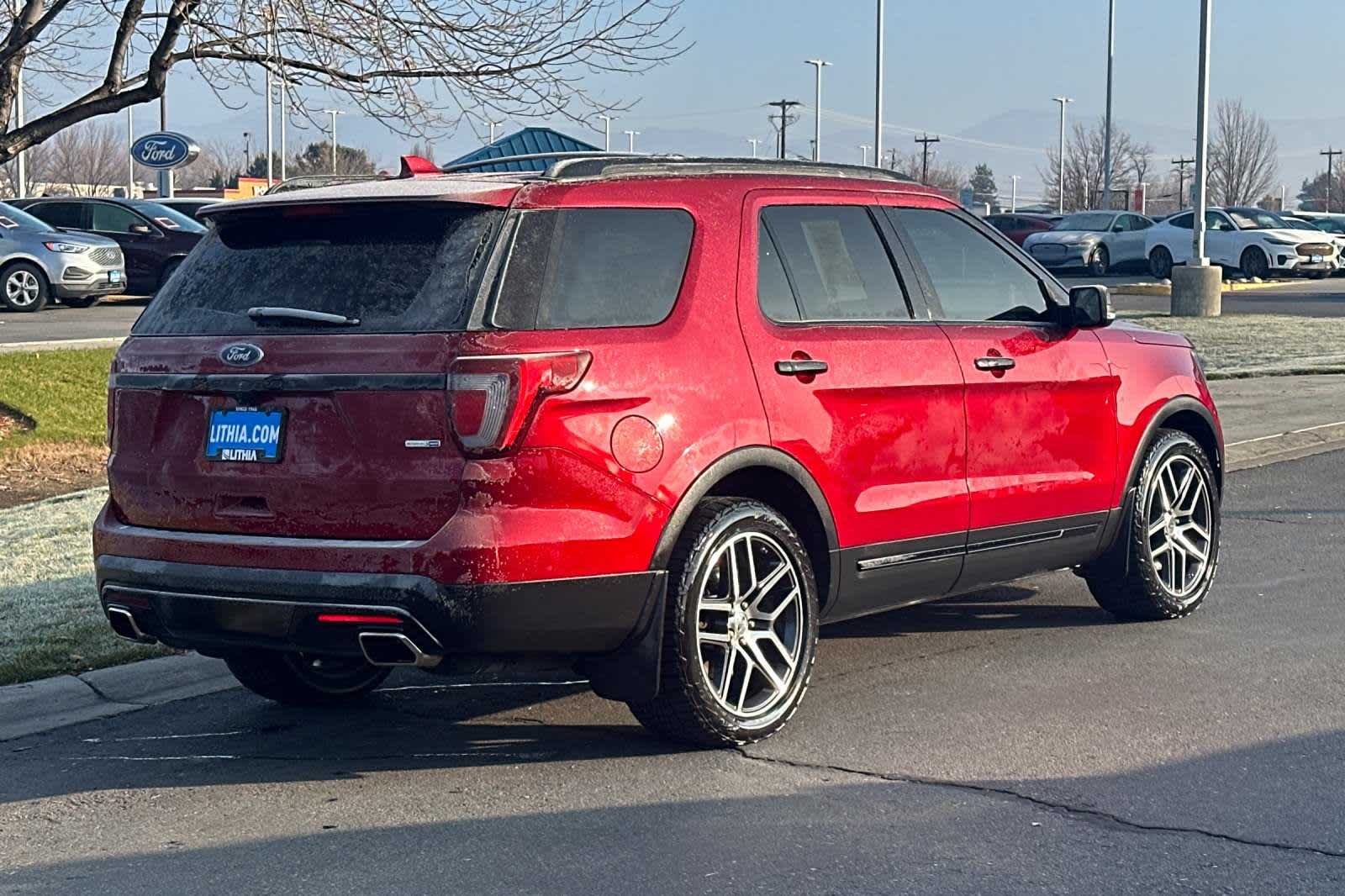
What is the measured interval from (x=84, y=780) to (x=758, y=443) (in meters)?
2.36

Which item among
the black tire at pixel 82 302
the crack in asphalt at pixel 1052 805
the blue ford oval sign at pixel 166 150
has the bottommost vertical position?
the crack in asphalt at pixel 1052 805

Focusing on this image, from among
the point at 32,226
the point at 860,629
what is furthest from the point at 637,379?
the point at 32,226

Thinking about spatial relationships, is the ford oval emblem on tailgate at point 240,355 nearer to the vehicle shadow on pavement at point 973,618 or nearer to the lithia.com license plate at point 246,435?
the lithia.com license plate at point 246,435

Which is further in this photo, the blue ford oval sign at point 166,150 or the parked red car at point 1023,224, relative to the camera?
the parked red car at point 1023,224

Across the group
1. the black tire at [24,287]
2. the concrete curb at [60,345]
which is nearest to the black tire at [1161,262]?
the black tire at [24,287]

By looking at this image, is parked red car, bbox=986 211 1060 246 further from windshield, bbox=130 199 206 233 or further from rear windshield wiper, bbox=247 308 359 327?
rear windshield wiper, bbox=247 308 359 327

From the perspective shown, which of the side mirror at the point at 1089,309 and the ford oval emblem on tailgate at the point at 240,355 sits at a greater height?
the side mirror at the point at 1089,309

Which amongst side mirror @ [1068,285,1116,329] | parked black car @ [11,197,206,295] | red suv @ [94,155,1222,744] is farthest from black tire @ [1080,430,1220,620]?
parked black car @ [11,197,206,295]

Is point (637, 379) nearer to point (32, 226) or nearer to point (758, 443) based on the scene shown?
point (758, 443)

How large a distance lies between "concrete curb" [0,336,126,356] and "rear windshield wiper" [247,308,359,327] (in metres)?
12.7

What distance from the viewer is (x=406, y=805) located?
524cm

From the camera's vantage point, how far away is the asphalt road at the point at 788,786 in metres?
4.58

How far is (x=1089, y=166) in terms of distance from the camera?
349 ft

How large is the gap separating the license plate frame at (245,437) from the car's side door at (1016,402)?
8.24 feet
